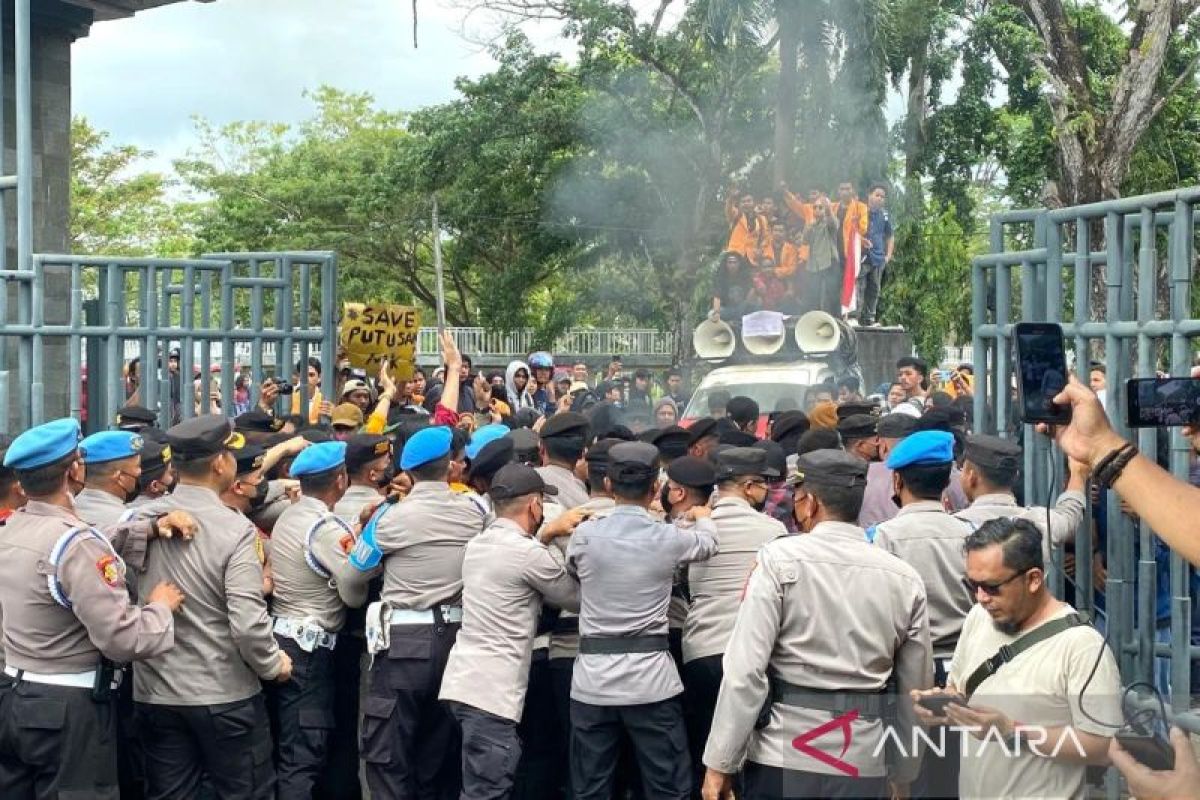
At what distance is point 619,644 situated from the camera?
5.46m

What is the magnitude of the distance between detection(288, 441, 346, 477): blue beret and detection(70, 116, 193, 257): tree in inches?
1304

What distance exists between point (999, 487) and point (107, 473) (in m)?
3.55

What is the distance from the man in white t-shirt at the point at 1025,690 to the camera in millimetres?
3574

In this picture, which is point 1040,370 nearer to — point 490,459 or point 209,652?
point 490,459

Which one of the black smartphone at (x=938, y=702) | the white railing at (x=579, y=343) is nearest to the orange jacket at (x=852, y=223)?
the white railing at (x=579, y=343)

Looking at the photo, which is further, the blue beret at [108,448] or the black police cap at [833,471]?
the blue beret at [108,448]

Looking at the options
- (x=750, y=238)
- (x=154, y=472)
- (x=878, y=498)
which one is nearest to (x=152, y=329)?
(x=154, y=472)

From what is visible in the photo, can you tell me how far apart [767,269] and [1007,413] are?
1268 centimetres

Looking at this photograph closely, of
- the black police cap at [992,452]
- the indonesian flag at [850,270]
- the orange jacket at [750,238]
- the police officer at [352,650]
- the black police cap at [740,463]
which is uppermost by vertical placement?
the orange jacket at [750,238]

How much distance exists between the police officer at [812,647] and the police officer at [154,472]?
294 centimetres

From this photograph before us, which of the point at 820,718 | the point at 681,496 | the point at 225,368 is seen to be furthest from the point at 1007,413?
the point at 225,368

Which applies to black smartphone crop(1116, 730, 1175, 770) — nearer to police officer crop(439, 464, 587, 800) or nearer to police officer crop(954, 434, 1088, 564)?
police officer crop(954, 434, 1088, 564)

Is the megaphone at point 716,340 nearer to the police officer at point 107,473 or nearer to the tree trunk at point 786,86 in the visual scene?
the police officer at point 107,473

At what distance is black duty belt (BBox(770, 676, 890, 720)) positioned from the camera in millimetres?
4449
